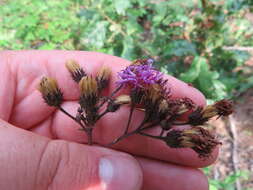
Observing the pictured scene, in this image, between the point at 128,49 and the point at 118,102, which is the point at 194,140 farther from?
the point at 128,49

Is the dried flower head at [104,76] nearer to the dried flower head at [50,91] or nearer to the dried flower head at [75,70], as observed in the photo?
the dried flower head at [75,70]

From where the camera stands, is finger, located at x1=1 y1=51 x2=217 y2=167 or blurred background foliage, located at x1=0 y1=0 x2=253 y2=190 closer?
finger, located at x1=1 y1=51 x2=217 y2=167

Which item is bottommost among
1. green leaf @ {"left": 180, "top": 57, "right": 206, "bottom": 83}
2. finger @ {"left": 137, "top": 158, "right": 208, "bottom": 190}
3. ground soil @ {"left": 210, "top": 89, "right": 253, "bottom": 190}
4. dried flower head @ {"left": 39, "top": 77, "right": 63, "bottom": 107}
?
ground soil @ {"left": 210, "top": 89, "right": 253, "bottom": 190}

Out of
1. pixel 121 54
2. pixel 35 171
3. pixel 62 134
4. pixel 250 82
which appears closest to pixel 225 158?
pixel 250 82

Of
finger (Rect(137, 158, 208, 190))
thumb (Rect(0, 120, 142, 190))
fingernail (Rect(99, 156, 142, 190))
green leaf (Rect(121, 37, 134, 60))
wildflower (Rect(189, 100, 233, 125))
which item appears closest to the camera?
thumb (Rect(0, 120, 142, 190))

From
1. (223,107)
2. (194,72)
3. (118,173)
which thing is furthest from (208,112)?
(194,72)

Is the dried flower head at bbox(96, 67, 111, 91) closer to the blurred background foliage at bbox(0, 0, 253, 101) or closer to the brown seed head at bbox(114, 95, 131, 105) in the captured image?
the brown seed head at bbox(114, 95, 131, 105)

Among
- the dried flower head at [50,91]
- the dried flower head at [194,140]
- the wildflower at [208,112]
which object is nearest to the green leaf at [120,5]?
the dried flower head at [50,91]

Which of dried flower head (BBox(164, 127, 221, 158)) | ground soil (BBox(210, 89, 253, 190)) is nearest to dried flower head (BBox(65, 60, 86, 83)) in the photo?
dried flower head (BBox(164, 127, 221, 158))
